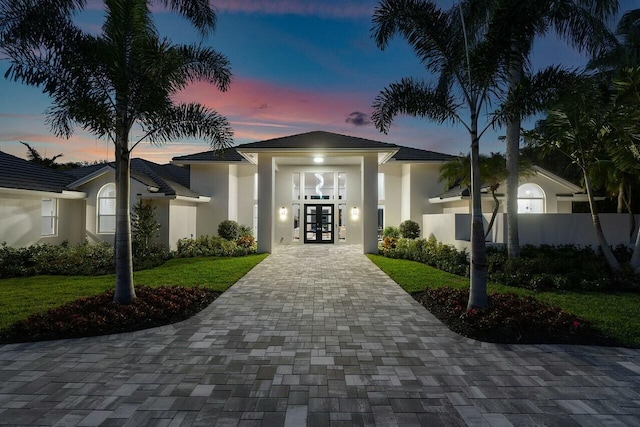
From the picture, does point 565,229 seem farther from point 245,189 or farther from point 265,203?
point 245,189

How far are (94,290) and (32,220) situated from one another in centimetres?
725

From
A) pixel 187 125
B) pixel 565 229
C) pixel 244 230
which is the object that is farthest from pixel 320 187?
pixel 187 125

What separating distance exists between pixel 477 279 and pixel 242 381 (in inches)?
176

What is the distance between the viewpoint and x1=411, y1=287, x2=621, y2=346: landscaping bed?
4.99 m

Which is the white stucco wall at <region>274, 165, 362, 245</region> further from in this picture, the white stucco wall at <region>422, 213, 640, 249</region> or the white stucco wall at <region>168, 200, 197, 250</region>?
the white stucco wall at <region>422, 213, 640, 249</region>

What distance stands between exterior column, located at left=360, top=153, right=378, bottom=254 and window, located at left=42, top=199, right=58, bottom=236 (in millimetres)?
13784

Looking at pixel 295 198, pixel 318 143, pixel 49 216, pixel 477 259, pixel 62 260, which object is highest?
pixel 318 143

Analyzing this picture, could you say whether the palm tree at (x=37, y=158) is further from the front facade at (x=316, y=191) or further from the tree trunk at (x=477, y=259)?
the tree trunk at (x=477, y=259)

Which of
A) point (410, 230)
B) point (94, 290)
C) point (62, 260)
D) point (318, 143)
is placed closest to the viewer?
point (94, 290)

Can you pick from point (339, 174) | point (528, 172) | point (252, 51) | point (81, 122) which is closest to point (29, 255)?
point (81, 122)

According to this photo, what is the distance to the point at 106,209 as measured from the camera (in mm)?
14789

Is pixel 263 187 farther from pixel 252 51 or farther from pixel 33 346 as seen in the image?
pixel 33 346

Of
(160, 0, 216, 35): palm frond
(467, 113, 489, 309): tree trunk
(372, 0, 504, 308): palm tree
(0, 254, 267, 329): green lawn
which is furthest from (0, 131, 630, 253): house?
(467, 113, 489, 309): tree trunk

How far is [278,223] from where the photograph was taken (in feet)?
62.6
